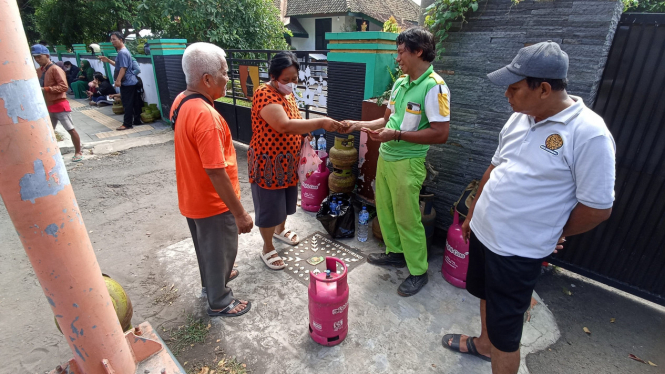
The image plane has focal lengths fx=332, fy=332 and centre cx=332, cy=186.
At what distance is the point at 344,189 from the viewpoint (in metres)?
4.28

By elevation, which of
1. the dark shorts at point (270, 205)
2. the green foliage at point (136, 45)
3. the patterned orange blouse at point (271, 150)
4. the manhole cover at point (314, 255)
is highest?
the green foliage at point (136, 45)

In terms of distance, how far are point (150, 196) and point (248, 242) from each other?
2.32 meters

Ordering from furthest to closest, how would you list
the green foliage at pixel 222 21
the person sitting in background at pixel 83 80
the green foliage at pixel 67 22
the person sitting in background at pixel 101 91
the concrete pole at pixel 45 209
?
the green foliage at pixel 67 22
the person sitting in background at pixel 83 80
the person sitting in background at pixel 101 91
the green foliage at pixel 222 21
the concrete pole at pixel 45 209

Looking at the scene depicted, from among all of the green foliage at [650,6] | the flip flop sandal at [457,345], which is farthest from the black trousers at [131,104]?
the green foliage at [650,6]

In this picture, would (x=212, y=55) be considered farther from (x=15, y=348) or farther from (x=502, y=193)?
(x=15, y=348)

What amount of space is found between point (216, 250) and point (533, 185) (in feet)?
7.04

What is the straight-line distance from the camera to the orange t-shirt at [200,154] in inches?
82.0

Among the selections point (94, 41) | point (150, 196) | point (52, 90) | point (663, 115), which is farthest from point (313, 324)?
point (94, 41)

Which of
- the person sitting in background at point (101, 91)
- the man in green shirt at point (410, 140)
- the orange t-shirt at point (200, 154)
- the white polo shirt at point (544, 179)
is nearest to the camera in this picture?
the white polo shirt at point (544, 179)

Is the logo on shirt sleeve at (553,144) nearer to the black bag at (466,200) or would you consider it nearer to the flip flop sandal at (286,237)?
the black bag at (466,200)

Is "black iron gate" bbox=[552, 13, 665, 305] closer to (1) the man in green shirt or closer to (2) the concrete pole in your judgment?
(1) the man in green shirt

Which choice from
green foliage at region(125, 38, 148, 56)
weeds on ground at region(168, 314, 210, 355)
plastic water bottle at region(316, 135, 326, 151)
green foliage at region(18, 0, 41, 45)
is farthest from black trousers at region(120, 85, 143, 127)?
green foliage at region(18, 0, 41, 45)

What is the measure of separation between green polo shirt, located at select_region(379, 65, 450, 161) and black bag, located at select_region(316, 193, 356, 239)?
1068mm

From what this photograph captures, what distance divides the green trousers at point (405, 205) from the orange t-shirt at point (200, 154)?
133cm
